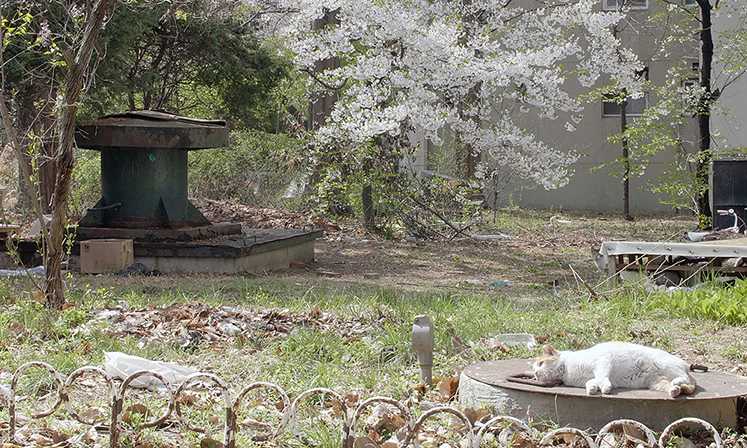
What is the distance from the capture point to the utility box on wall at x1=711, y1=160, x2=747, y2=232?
41.9ft

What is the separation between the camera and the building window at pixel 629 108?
76.2 ft

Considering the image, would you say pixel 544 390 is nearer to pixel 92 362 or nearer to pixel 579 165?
pixel 92 362

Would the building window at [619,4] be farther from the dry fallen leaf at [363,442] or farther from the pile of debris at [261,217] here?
the dry fallen leaf at [363,442]

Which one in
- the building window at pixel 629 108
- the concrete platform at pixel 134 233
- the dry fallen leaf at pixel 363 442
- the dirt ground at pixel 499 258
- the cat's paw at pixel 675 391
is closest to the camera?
the dry fallen leaf at pixel 363 442

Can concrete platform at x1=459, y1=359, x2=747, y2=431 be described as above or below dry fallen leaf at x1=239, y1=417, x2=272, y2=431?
above

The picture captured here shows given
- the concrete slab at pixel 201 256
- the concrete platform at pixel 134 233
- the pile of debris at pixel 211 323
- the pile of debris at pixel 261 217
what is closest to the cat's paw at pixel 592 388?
the pile of debris at pixel 211 323

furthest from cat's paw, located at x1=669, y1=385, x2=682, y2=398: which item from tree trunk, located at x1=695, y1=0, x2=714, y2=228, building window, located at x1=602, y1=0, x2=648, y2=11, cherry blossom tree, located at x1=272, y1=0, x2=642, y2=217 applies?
building window, located at x1=602, y1=0, x2=648, y2=11

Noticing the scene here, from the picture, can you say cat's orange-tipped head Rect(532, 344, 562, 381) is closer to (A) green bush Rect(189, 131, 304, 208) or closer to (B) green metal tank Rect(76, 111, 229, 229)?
(B) green metal tank Rect(76, 111, 229, 229)

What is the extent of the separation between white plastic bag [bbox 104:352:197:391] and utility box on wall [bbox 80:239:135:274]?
4.73 metres

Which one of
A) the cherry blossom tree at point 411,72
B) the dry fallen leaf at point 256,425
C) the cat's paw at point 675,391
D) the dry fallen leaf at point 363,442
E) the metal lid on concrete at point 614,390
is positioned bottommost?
the dry fallen leaf at point 256,425

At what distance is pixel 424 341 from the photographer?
13.3 ft

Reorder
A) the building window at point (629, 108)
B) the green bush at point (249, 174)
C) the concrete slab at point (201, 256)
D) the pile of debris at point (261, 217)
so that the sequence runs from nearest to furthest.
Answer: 1. the concrete slab at point (201, 256)
2. the pile of debris at point (261, 217)
3. the green bush at point (249, 174)
4. the building window at point (629, 108)

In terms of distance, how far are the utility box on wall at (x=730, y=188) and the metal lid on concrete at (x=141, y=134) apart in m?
8.59

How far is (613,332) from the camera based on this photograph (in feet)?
18.3
